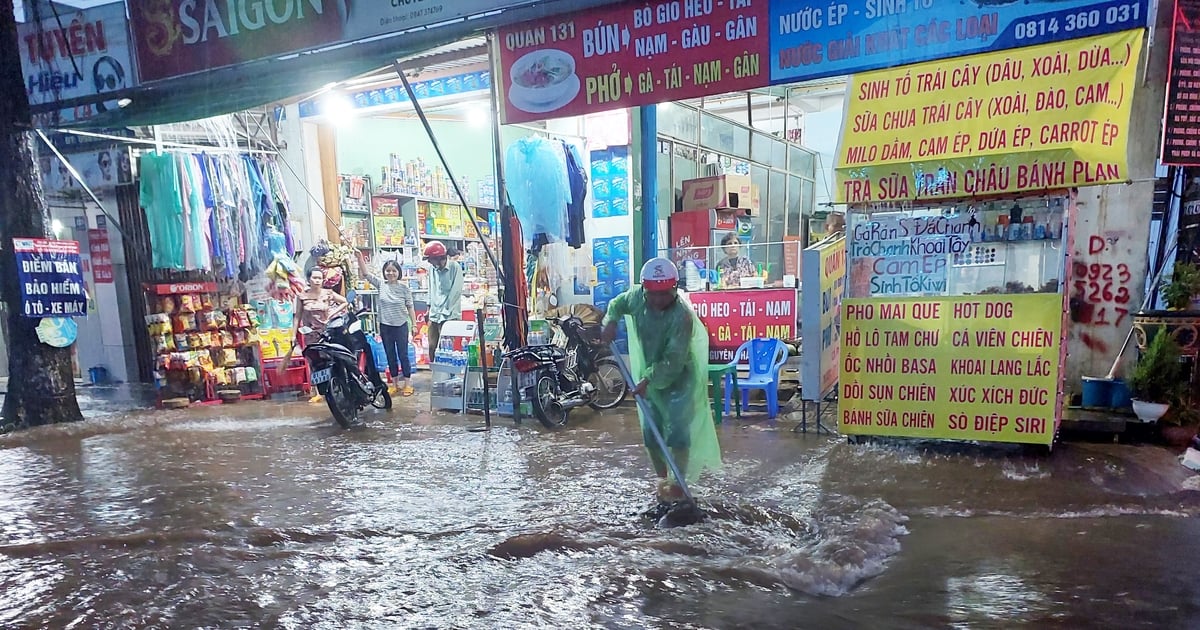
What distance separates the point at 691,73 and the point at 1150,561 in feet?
14.4

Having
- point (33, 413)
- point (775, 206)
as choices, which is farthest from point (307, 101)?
point (775, 206)

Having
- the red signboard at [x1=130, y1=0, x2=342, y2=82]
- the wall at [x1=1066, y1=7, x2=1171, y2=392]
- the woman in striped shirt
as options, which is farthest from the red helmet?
the wall at [x1=1066, y1=7, x2=1171, y2=392]

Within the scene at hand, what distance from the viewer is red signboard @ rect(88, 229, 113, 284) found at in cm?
987

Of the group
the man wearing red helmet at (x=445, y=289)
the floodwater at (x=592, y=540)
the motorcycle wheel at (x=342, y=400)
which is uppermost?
the man wearing red helmet at (x=445, y=289)

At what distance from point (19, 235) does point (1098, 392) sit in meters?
11.8

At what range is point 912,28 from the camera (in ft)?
15.6

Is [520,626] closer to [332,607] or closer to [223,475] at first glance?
[332,607]

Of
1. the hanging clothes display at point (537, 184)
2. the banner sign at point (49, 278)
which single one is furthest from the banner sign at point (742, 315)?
the banner sign at point (49, 278)

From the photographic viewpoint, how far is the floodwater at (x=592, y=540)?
3.29 m

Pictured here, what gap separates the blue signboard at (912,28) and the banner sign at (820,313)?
5.78 feet

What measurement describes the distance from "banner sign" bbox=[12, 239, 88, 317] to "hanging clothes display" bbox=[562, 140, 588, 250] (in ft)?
19.9

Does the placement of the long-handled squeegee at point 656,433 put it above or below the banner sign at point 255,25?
below

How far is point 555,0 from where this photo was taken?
18.6 ft

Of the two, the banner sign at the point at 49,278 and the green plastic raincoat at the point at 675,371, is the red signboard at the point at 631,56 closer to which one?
the green plastic raincoat at the point at 675,371
